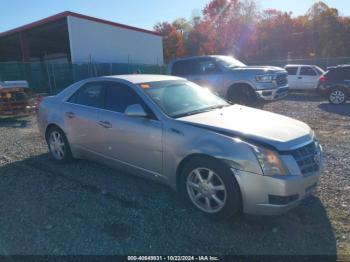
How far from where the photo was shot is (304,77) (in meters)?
16.8

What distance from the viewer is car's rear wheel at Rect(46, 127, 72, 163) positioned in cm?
533

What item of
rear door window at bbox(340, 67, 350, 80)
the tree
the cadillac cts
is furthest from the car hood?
the tree

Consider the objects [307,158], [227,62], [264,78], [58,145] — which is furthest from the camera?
[227,62]

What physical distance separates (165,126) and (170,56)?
42.8 metres

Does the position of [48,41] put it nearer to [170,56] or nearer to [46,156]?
[170,56]

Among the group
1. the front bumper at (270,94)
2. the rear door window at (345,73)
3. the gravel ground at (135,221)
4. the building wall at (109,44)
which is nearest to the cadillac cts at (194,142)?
the gravel ground at (135,221)

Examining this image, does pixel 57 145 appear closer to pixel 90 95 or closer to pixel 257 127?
pixel 90 95

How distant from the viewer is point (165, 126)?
3.76 m

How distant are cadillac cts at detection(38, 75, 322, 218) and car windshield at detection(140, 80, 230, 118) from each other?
0.05ft

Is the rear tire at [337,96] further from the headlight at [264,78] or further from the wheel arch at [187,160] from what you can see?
the wheel arch at [187,160]

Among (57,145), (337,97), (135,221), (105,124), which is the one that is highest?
(105,124)

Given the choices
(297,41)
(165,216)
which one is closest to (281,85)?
(165,216)

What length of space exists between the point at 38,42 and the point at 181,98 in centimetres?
2823

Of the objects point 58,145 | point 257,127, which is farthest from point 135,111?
point 58,145
